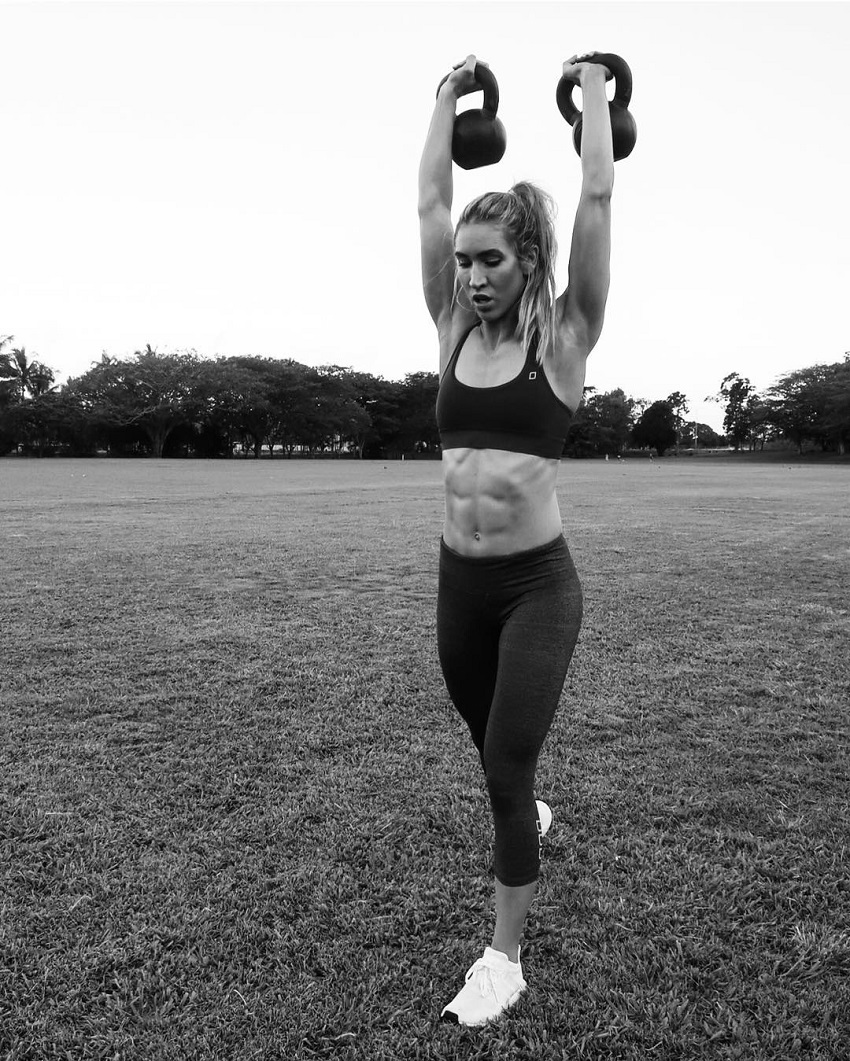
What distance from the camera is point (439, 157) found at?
8.77 feet

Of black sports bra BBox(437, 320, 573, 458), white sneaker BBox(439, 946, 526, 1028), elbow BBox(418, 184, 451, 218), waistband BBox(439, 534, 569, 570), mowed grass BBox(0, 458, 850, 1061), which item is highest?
elbow BBox(418, 184, 451, 218)

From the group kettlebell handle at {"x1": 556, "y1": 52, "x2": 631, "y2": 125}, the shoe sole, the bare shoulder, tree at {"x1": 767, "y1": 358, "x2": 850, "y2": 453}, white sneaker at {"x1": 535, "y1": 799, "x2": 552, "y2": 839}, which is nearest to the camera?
the shoe sole

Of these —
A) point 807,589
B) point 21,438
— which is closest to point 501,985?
point 807,589

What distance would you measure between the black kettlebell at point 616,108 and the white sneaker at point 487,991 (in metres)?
2.44

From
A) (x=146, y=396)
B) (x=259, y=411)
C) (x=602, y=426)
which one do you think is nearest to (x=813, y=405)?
(x=602, y=426)

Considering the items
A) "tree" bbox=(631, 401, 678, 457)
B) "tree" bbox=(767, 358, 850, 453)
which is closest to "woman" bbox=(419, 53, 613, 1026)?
"tree" bbox=(767, 358, 850, 453)

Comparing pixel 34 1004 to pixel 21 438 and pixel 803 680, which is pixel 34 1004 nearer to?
pixel 803 680

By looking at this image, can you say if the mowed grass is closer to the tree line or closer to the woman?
the woman

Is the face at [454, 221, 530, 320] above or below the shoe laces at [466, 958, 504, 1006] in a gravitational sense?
above

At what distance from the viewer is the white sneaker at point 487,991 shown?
222cm

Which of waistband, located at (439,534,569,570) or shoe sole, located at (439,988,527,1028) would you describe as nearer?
shoe sole, located at (439,988,527,1028)

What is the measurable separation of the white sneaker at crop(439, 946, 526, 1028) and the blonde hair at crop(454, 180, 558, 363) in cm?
177

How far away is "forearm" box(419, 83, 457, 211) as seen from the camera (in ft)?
8.75

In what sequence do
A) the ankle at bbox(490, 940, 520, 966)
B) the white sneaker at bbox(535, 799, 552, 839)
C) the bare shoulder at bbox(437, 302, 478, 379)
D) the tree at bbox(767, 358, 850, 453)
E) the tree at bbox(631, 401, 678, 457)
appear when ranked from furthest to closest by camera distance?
the tree at bbox(631, 401, 678, 457) → the tree at bbox(767, 358, 850, 453) → the white sneaker at bbox(535, 799, 552, 839) → the bare shoulder at bbox(437, 302, 478, 379) → the ankle at bbox(490, 940, 520, 966)
